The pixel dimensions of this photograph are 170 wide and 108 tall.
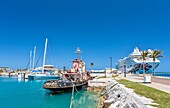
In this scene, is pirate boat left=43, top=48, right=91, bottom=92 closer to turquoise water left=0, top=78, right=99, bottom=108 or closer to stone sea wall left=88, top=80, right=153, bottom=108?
turquoise water left=0, top=78, right=99, bottom=108

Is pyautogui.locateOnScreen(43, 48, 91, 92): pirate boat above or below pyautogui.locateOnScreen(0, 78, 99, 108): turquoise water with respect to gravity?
above

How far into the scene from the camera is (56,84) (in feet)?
101

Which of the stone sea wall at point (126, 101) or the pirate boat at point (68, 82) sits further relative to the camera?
the pirate boat at point (68, 82)

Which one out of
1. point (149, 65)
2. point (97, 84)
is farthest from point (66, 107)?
point (149, 65)

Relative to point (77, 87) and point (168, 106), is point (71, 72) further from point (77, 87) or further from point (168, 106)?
point (168, 106)

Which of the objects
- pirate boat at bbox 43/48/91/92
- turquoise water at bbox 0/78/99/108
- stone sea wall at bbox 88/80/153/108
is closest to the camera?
stone sea wall at bbox 88/80/153/108

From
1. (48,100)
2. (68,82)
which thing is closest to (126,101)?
(48,100)

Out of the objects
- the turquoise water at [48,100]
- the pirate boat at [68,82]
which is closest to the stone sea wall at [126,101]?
the turquoise water at [48,100]

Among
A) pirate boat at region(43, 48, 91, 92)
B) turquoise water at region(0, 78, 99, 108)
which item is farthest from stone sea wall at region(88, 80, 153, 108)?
pirate boat at region(43, 48, 91, 92)

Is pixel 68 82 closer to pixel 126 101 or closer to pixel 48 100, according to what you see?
pixel 48 100

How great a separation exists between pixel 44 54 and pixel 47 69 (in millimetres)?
24158

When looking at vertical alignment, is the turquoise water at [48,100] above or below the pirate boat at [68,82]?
below

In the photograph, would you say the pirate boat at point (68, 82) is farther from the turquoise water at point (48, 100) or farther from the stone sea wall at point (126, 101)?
the stone sea wall at point (126, 101)

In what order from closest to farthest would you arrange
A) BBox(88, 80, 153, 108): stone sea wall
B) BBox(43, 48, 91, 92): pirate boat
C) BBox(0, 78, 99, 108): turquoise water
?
BBox(88, 80, 153, 108): stone sea wall
BBox(0, 78, 99, 108): turquoise water
BBox(43, 48, 91, 92): pirate boat
